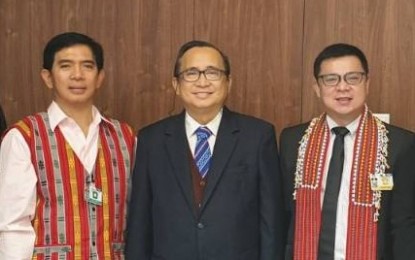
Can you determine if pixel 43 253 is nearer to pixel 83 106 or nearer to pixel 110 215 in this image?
pixel 110 215

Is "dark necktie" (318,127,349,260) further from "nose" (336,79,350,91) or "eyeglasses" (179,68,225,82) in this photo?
"eyeglasses" (179,68,225,82)

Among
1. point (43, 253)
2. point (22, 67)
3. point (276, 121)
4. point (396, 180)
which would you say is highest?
point (22, 67)

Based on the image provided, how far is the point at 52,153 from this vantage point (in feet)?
7.65

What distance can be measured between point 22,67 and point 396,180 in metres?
2.15

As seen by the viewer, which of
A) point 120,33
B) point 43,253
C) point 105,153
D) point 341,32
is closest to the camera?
point 43,253

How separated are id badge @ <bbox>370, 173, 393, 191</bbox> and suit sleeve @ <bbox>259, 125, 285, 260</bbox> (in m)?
0.36

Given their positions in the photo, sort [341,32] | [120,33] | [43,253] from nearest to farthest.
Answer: [43,253] < [341,32] < [120,33]

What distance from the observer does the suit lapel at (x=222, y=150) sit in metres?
2.31

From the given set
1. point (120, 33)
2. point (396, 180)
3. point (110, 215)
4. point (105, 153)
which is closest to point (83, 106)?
point (105, 153)

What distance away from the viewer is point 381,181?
2354 millimetres

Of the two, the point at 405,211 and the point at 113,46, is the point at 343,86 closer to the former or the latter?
the point at 405,211

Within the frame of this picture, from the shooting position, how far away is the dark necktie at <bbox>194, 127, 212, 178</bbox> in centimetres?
237

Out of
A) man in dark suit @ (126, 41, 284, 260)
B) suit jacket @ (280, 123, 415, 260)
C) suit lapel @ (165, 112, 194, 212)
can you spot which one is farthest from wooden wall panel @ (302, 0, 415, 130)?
suit lapel @ (165, 112, 194, 212)

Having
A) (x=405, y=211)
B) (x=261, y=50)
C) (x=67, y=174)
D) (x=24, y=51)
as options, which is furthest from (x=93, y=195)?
(x=24, y=51)
